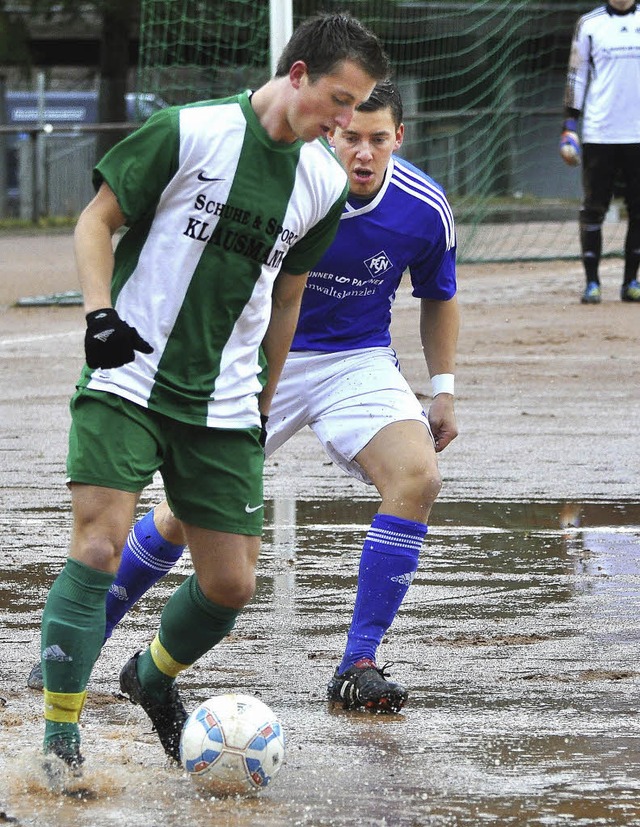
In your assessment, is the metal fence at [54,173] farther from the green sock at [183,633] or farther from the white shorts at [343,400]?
the green sock at [183,633]

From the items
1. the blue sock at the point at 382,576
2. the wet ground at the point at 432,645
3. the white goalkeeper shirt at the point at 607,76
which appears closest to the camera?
the wet ground at the point at 432,645

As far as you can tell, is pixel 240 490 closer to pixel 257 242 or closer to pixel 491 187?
pixel 257 242

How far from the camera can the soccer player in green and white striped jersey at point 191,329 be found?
3.64 m

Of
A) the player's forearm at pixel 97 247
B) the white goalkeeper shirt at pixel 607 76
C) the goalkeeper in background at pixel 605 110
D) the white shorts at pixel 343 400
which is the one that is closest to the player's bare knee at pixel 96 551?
the player's forearm at pixel 97 247

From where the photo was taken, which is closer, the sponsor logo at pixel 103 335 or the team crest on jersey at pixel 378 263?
the sponsor logo at pixel 103 335

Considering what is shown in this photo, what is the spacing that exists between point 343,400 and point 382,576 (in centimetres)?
65

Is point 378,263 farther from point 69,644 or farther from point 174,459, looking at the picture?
point 69,644

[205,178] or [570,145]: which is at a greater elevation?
[205,178]

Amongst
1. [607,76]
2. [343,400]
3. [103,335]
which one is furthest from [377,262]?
[607,76]

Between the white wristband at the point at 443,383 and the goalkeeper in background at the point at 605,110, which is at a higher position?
the white wristband at the point at 443,383

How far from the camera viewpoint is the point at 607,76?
43.4 ft

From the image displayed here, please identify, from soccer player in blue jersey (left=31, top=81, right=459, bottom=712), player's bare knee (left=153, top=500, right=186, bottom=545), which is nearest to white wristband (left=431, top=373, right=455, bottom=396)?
soccer player in blue jersey (left=31, top=81, right=459, bottom=712)

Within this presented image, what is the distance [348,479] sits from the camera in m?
7.59

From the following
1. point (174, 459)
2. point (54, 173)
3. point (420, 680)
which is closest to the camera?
point (174, 459)
